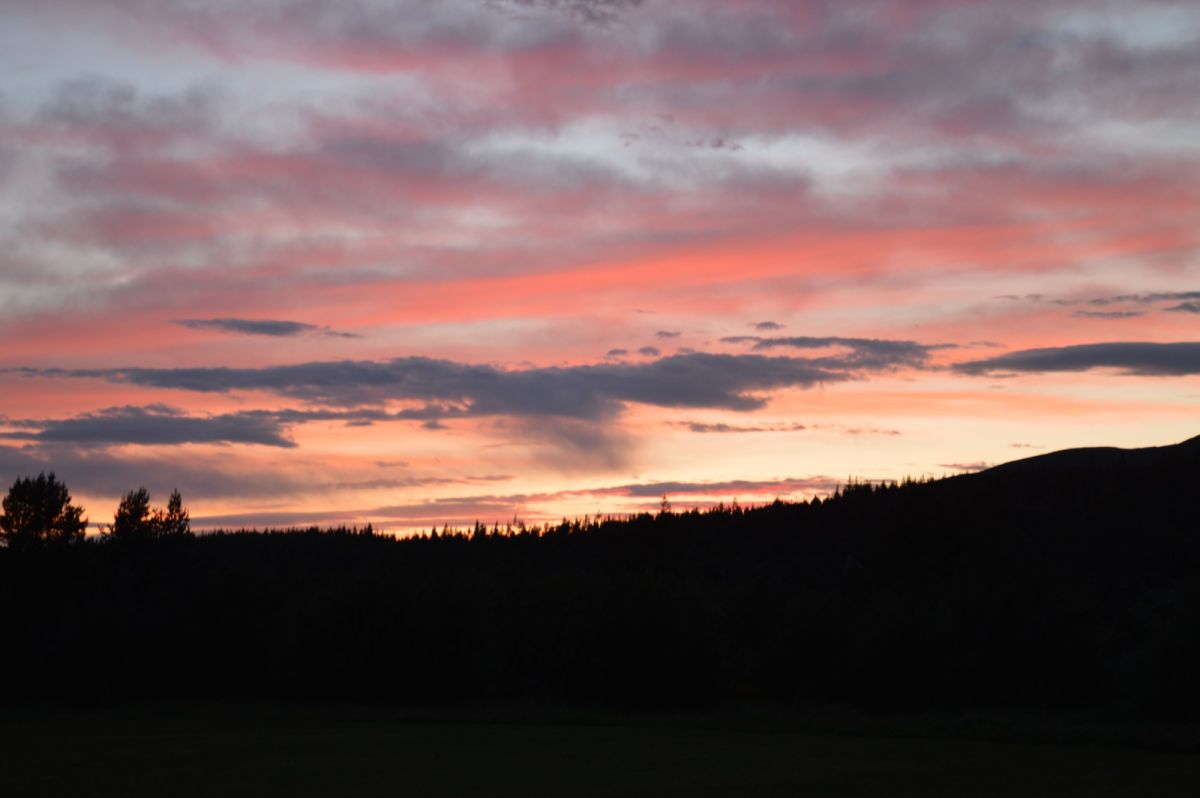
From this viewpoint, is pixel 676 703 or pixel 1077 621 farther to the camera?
pixel 676 703

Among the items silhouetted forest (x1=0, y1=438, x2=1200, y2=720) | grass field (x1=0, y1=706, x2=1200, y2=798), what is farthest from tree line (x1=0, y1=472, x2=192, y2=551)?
grass field (x1=0, y1=706, x2=1200, y2=798)

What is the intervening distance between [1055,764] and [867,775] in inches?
214

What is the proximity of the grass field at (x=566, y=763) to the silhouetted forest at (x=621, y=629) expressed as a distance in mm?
8652

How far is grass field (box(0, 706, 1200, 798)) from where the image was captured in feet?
89.0

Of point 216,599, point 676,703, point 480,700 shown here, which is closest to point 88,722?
point 216,599

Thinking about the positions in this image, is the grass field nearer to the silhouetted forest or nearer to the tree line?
the silhouetted forest

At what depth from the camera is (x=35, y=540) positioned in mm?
87812

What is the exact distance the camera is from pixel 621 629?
58.6m

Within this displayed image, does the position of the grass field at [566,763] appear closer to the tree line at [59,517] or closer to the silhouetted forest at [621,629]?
the silhouetted forest at [621,629]

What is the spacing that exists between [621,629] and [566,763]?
25.9 meters

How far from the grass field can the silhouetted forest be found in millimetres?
8652

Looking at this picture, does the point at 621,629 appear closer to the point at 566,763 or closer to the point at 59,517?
the point at 566,763

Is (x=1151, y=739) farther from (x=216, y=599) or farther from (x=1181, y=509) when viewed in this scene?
(x=1181, y=509)

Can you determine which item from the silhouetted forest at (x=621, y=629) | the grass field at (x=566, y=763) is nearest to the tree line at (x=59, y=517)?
the silhouetted forest at (x=621, y=629)
